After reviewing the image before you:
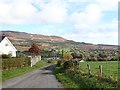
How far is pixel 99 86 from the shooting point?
61.2 ft

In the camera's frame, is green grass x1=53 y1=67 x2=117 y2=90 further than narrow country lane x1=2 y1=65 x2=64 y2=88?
No

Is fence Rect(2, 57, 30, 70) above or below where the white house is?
below

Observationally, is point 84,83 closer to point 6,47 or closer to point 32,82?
point 32,82

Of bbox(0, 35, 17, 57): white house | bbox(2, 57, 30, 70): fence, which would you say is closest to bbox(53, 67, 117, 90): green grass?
bbox(2, 57, 30, 70): fence

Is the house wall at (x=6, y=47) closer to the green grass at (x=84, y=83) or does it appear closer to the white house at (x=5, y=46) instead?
the white house at (x=5, y=46)

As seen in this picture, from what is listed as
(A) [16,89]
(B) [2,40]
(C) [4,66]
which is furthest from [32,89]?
(B) [2,40]

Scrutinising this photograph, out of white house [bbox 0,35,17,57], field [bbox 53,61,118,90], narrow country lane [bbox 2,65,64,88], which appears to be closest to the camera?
field [bbox 53,61,118,90]

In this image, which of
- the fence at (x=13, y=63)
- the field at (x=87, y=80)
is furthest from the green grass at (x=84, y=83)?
the fence at (x=13, y=63)

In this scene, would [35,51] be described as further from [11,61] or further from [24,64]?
[11,61]

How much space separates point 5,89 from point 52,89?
3316 millimetres

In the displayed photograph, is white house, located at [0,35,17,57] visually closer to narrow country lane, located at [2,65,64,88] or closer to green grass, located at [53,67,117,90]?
narrow country lane, located at [2,65,64,88]

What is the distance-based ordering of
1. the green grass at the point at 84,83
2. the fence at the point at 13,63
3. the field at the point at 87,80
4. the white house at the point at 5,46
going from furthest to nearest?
the white house at the point at 5,46 < the fence at the point at 13,63 < the field at the point at 87,80 < the green grass at the point at 84,83

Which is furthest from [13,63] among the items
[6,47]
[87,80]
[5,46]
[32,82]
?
[87,80]

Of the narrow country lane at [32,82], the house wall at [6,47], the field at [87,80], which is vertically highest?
the house wall at [6,47]
